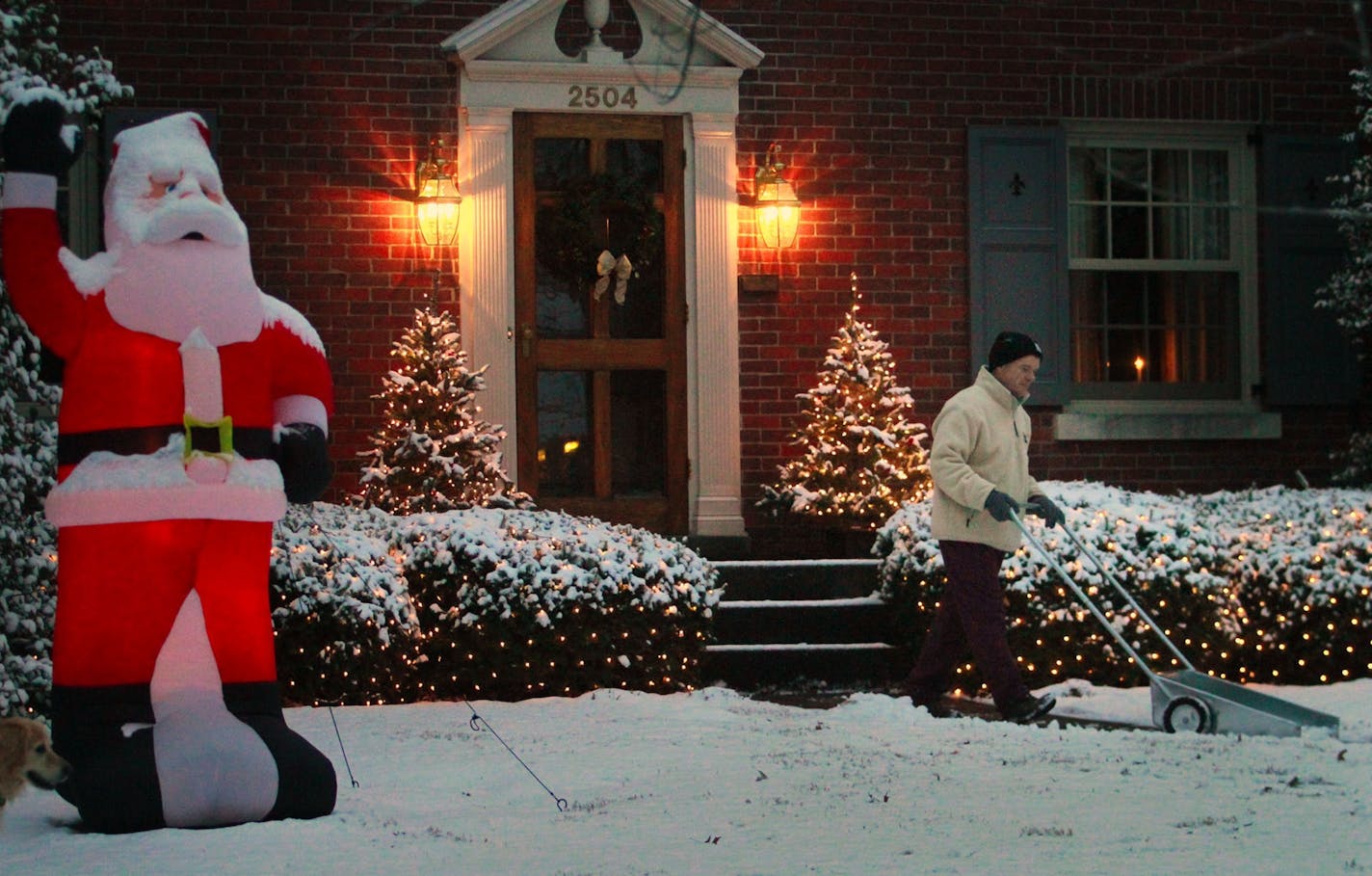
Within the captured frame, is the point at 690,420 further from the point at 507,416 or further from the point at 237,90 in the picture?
the point at 237,90

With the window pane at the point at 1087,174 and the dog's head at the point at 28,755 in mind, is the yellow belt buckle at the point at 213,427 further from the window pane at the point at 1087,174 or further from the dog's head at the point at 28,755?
the window pane at the point at 1087,174

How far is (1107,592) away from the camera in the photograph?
814 cm

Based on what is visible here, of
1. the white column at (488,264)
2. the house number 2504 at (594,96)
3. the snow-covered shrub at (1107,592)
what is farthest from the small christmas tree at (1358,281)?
the white column at (488,264)

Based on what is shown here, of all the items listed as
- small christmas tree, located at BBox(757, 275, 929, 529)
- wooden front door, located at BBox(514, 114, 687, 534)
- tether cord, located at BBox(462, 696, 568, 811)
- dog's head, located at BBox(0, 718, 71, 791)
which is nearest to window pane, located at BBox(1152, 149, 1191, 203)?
small christmas tree, located at BBox(757, 275, 929, 529)

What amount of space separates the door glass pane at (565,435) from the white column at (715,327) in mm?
633

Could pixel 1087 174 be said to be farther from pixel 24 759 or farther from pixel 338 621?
pixel 24 759

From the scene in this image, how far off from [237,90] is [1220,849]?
7166 mm

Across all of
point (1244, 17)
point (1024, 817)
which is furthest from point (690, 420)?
point (1024, 817)

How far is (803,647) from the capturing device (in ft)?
29.3

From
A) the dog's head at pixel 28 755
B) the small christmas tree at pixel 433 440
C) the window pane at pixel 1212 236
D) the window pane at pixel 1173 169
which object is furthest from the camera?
the window pane at pixel 1212 236

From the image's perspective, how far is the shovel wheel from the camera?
695cm

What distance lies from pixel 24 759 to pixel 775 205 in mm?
6358

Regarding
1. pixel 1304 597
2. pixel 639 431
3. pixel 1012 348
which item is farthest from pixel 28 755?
pixel 1304 597

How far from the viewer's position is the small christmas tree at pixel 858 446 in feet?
31.7
